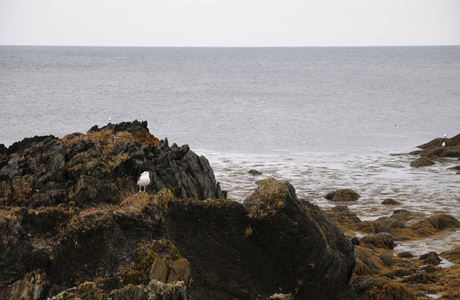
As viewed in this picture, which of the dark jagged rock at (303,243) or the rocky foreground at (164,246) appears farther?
the dark jagged rock at (303,243)

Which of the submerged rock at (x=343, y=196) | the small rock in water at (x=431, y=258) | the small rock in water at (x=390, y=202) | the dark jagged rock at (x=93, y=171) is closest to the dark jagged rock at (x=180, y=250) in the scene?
the dark jagged rock at (x=93, y=171)

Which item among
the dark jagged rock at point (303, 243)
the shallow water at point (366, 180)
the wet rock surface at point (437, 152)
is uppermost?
the dark jagged rock at point (303, 243)

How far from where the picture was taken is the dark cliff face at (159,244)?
9.80 meters

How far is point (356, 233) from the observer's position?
850 inches

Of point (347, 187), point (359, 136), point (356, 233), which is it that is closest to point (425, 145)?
point (359, 136)

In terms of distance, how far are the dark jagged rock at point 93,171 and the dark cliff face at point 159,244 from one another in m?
0.08

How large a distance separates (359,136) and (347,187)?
1084 inches

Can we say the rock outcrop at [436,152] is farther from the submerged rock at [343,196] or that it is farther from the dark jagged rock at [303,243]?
the dark jagged rock at [303,243]

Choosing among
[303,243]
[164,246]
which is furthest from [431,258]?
[164,246]

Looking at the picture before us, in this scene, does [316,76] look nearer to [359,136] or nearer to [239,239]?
[359,136]

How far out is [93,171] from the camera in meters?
15.9

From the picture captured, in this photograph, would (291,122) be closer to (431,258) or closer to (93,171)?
(431,258)

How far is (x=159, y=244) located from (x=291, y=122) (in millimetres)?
58887

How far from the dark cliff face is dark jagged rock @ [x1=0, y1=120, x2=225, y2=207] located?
76 millimetres
